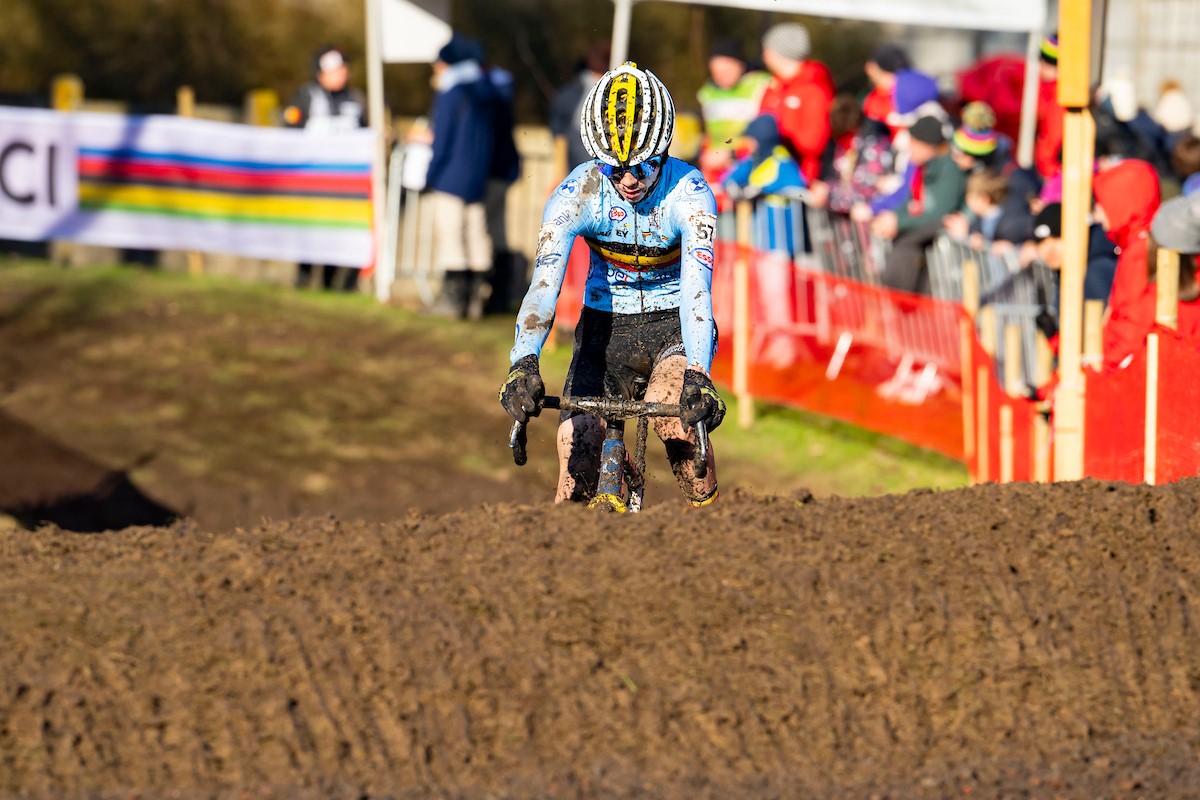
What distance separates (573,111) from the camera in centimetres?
1494

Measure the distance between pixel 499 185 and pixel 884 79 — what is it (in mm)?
3987

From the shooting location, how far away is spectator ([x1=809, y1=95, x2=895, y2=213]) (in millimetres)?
12898

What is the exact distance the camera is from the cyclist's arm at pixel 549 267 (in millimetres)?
5992

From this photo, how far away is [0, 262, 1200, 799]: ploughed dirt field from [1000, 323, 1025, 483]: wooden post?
123 inches

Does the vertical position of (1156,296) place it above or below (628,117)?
below

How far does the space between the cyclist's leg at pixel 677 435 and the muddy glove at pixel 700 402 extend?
12.5 inches

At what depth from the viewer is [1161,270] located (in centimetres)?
736

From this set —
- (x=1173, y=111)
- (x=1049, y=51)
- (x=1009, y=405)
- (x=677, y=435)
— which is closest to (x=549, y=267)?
(x=677, y=435)

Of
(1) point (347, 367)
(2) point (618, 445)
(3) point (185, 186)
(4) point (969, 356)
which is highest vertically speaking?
(3) point (185, 186)

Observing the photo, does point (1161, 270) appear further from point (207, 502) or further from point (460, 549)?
point (207, 502)

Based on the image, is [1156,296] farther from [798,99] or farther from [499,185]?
[499,185]

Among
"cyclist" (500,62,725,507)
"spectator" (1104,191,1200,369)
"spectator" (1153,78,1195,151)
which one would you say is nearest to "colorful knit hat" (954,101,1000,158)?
"spectator" (1153,78,1195,151)

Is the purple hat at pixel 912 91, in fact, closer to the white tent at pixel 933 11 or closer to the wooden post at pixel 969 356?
the white tent at pixel 933 11

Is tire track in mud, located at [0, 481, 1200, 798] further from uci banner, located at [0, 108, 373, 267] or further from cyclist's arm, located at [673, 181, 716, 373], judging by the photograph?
uci banner, located at [0, 108, 373, 267]
